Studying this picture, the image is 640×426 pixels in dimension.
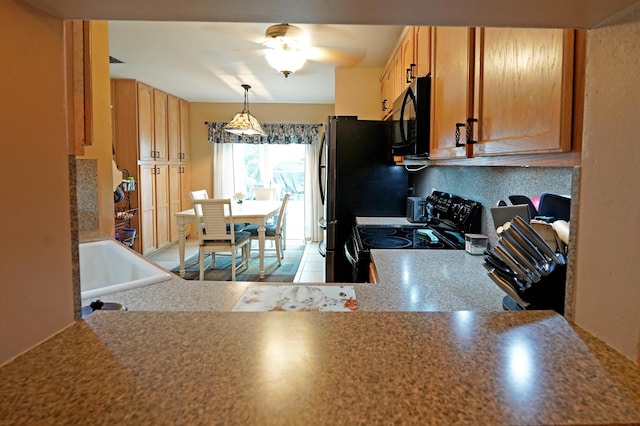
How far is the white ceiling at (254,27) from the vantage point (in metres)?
0.55

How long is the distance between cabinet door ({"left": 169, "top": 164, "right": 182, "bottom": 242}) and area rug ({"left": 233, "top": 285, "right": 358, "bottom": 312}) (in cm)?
503

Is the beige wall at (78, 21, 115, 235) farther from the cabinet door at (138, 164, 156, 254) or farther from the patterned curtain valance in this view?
the patterned curtain valance

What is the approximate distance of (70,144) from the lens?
61cm

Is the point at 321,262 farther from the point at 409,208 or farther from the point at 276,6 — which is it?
the point at 276,6

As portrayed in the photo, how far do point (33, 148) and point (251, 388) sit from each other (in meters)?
0.43

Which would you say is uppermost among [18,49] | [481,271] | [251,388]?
[18,49]

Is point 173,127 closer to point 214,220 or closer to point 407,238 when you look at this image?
point 214,220

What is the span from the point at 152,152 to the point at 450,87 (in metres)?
4.74

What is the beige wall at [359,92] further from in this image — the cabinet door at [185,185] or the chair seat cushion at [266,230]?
the cabinet door at [185,185]

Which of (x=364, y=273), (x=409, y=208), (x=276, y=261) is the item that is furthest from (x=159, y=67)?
(x=364, y=273)

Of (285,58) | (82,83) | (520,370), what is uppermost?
(285,58)

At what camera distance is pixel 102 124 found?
2.25 metres

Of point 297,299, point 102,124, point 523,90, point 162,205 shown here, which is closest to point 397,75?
point 102,124

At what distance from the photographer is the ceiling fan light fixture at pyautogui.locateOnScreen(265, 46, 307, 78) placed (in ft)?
11.1
